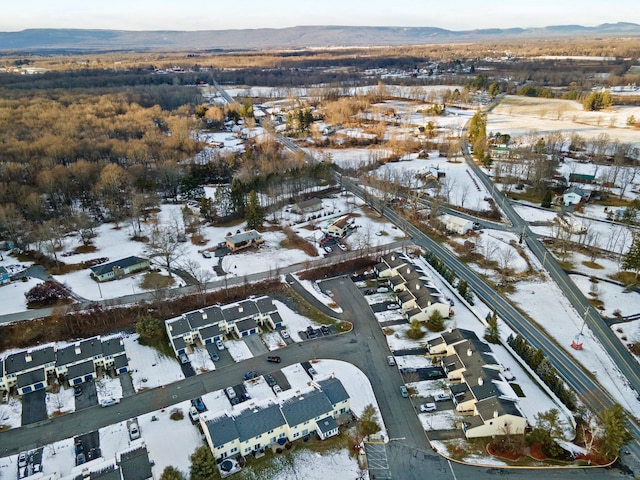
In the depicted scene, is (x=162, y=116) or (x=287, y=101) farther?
(x=287, y=101)

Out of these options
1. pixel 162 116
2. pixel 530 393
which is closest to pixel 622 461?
pixel 530 393

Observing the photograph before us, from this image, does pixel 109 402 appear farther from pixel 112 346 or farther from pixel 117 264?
pixel 117 264

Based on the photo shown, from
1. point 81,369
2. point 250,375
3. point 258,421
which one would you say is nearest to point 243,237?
point 250,375

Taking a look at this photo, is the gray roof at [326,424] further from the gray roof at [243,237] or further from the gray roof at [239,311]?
the gray roof at [243,237]

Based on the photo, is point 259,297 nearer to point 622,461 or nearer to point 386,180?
point 622,461

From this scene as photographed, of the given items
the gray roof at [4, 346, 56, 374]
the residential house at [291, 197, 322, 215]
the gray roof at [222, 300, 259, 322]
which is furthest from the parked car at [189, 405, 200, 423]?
the residential house at [291, 197, 322, 215]

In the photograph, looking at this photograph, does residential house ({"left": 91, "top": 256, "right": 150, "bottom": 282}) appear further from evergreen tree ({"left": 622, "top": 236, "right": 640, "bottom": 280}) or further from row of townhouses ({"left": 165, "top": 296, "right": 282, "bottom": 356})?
evergreen tree ({"left": 622, "top": 236, "right": 640, "bottom": 280})
